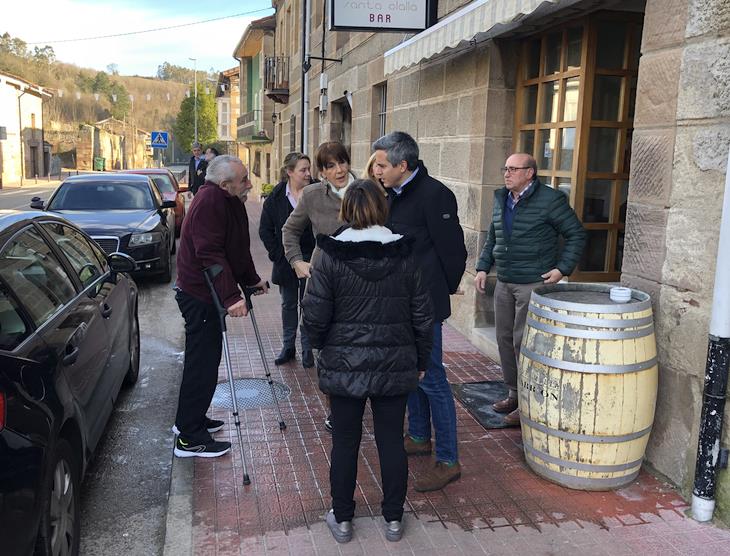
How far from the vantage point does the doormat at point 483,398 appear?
461 cm

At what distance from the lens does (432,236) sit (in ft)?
11.7

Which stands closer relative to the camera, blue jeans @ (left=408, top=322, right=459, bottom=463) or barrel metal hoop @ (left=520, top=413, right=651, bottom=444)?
barrel metal hoop @ (left=520, top=413, right=651, bottom=444)

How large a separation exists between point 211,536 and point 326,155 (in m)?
2.49

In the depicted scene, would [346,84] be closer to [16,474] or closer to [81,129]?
[16,474]

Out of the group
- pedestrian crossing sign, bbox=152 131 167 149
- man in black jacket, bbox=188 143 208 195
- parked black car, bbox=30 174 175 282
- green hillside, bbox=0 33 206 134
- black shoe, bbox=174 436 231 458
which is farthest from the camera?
green hillside, bbox=0 33 206 134

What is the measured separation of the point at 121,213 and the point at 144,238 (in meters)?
0.84

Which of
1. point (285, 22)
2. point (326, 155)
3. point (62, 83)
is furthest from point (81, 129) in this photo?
point (326, 155)

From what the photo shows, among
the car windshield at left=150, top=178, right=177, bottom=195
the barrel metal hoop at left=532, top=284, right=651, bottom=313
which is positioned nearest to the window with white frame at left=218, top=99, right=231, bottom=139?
the car windshield at left=150, top=178, right=177, bottom=195

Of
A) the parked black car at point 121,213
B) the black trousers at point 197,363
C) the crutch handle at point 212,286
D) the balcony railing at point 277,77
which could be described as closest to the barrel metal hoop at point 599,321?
the crutch handle at point 212,286

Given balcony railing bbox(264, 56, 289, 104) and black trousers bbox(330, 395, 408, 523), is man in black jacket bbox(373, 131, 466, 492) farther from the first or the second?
balcony railing bbox(264, 56, 289, 104)

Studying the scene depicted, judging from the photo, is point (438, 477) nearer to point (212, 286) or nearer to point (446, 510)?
point (446, 510)

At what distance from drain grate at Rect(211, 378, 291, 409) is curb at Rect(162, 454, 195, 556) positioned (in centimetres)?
93

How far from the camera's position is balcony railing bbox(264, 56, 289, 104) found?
22.3 m

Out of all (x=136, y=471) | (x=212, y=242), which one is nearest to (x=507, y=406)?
(x=212, y=242)
